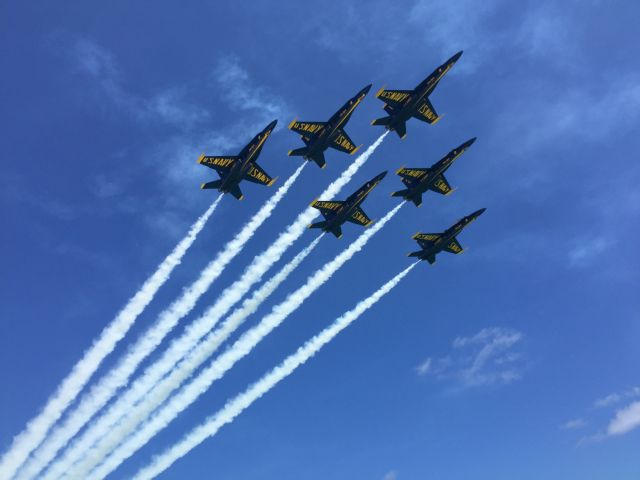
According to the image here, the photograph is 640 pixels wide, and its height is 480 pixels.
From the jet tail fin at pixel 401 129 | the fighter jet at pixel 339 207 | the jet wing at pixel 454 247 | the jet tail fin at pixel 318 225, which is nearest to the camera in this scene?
the jet tail fin at pixel 318 225

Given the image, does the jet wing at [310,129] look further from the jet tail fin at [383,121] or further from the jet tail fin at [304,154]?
the jet tail fin at [383,121]

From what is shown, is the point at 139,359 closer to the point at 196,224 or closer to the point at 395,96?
the point at 196,224

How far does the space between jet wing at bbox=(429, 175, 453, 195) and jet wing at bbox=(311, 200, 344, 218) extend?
62.3 feet

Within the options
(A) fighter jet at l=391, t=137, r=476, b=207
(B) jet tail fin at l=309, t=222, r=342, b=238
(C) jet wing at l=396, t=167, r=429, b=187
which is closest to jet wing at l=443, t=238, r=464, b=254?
(A) fighter jet at l=391, t=137, r=476, b=207

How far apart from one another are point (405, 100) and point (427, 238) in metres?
25.6

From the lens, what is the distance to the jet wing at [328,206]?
96438 mm

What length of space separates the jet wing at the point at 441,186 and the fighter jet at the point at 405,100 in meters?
11.7

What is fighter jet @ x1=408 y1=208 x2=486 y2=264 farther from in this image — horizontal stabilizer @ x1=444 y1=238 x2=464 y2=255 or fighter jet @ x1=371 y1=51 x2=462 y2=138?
fighter jet @ x1=371 y1=51 x2=462 y2=138

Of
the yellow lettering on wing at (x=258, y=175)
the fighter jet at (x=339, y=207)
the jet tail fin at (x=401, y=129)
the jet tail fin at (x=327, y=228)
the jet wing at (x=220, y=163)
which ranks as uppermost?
the jet tail fin at (x=401, y=129)

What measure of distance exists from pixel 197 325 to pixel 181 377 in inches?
318

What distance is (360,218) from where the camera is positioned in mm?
100438

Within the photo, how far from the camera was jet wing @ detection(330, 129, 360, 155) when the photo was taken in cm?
9725

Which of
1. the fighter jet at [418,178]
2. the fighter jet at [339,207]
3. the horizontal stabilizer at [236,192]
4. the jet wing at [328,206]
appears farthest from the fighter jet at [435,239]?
the horizontal stabilizer at [236,192]

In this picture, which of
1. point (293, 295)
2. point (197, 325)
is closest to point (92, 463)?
point (197, 325)
